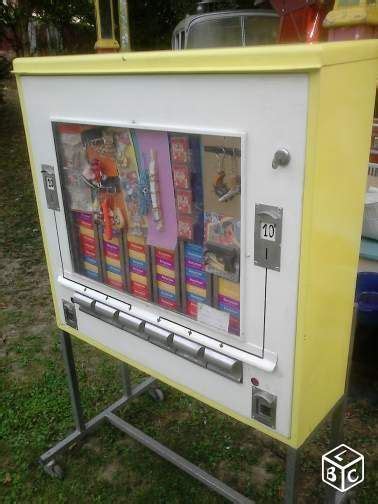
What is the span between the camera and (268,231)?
120cm

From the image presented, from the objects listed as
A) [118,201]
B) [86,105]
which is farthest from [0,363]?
[86,105]

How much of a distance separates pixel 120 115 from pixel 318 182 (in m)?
0.64

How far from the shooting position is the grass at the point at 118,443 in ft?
7.34

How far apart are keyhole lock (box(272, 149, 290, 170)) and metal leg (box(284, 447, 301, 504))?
0.89 meters

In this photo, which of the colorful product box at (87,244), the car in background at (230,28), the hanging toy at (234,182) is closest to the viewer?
the hanging toy at (234,182)

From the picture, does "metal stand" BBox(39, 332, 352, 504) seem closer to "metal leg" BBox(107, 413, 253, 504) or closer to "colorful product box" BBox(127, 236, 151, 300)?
"metal leg" BBox(107, 413, 253, 504)

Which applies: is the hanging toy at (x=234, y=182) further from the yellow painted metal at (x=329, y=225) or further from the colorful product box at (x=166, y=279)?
the colorful product box at (x=166, y=279)

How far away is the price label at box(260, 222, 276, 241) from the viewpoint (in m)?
1.19

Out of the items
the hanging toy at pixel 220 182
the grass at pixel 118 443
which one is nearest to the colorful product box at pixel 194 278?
the hanging toy at pixel 220 182

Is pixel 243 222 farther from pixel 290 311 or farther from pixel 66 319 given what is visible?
pixel 66 319

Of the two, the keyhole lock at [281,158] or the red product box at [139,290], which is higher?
the keyhole lock at [281,158]

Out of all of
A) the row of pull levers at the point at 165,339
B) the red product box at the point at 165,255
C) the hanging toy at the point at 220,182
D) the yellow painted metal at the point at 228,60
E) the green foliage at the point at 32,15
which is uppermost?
the green foliage at the point at 32,15

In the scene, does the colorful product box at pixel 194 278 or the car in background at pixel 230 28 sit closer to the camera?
the colorful product box at pixel 194 278

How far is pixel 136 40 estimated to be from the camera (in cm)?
964
